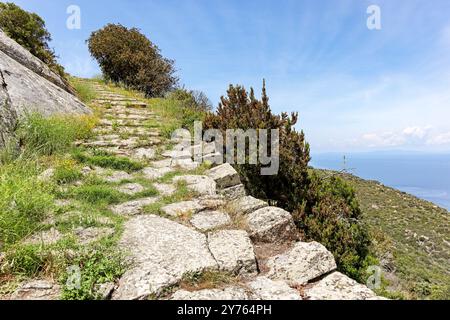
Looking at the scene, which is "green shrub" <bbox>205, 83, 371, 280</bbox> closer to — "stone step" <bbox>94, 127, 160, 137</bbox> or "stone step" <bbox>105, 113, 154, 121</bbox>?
"stone step" <bbox>94, 127, 160, 137</bbox>

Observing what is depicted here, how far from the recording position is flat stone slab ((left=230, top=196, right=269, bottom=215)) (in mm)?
3735

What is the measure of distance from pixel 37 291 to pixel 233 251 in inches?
62.2

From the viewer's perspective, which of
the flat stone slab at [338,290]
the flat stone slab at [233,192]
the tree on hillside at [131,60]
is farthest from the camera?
the tree on hillside at [131,60]

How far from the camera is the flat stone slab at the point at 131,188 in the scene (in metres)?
4.09

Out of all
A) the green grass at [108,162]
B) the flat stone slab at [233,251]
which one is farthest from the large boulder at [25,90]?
the flat stone slab at [233,251]

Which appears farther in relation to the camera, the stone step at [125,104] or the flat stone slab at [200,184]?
the stone step at [125,104]

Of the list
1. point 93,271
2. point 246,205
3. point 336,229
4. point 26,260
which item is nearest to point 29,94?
point 26,260

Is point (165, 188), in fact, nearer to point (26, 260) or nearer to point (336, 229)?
point (26, 260)

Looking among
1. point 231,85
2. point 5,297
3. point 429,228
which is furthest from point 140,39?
point 429,228

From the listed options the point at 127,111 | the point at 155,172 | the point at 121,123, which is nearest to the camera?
the point at 155,172

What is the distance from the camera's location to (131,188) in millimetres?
4250

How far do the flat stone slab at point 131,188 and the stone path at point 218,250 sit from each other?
14 millimetres

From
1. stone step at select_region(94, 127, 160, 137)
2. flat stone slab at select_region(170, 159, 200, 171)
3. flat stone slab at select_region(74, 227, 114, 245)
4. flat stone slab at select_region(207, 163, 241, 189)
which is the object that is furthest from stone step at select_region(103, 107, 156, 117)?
flat stone slab at select_region(74, 227, 114, 245)

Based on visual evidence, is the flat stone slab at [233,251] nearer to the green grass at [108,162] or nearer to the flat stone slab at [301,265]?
the flat stone slab at [301,265]
